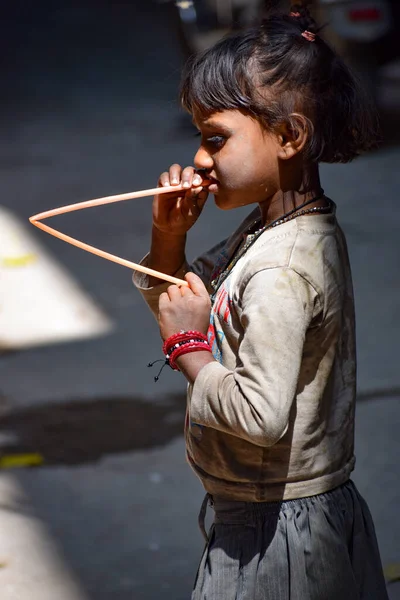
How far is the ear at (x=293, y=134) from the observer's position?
1.58m

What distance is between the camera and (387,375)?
12.0 feet

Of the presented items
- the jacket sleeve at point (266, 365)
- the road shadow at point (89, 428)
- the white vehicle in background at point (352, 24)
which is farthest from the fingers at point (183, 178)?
the white vehicle in background at point (352, 24)

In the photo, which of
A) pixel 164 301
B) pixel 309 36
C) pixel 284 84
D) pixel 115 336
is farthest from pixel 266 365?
pixel 115 336

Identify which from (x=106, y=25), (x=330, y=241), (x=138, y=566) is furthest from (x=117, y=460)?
(x=106, y=25)

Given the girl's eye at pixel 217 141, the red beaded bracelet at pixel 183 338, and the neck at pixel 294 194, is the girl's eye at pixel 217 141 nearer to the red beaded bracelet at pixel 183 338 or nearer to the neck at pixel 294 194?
the neck at pixel 294 194

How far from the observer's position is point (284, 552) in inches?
66.7

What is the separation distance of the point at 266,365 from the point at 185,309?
218mm

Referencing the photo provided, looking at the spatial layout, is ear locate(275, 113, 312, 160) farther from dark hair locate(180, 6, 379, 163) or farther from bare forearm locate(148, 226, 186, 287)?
bare forearm locate(148, 226, 186, 287)

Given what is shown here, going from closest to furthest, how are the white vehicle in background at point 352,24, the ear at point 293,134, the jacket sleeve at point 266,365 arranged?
1. the jacket sleeve at point 266,365
2. the ear at point 293,134
3. the white vehicle in background at point 352,24

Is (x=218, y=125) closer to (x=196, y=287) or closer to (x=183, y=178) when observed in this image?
(x=183, y=178)

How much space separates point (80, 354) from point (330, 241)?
2.47 meters

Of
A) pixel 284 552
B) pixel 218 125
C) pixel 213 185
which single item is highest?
pixel 218 125

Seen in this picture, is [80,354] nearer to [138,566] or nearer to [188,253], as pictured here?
[188,253]

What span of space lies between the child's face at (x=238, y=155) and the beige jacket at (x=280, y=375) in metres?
0.09
